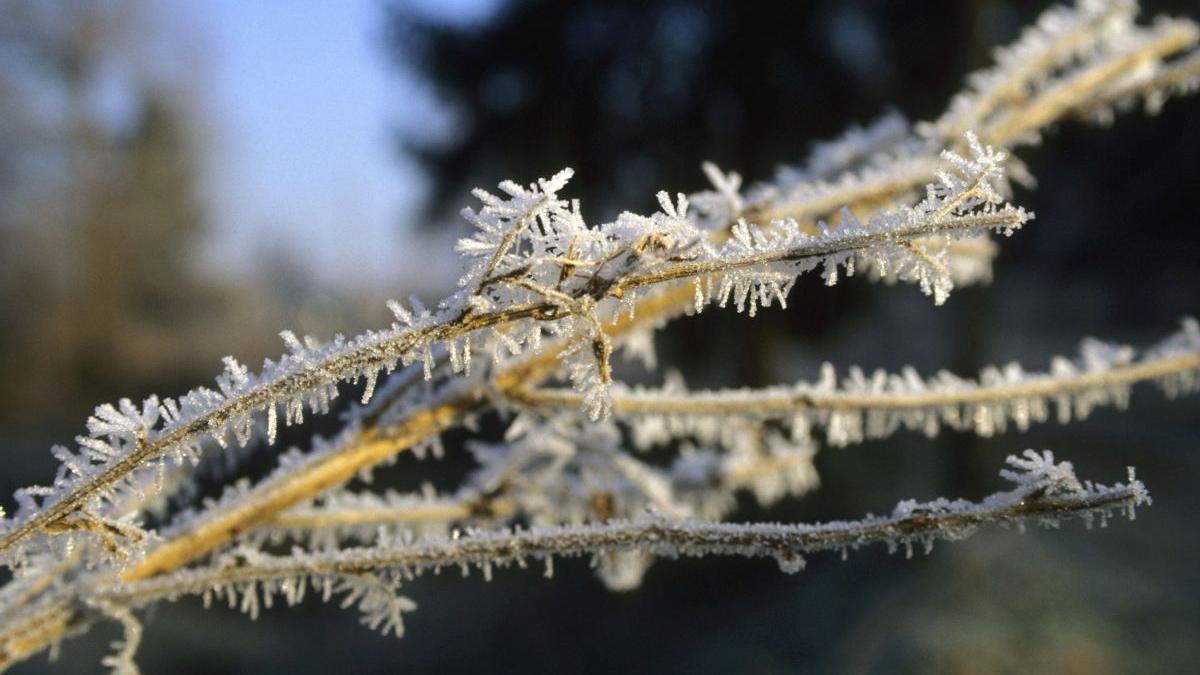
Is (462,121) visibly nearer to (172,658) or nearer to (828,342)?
(828,342)

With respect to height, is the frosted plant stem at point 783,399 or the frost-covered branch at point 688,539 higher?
the frosted plant stem at point 783,399

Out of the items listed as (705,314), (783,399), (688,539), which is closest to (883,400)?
(783,399)

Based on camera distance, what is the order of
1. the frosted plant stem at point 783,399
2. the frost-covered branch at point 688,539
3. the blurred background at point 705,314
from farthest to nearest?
the blurred background at point 705,314 → the frosted plant stem at point 783,399 → the frost-covered branch at point 688,539

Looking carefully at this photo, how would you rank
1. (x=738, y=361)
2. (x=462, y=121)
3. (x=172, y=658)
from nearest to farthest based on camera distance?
(x=172, y=658) → (x=738, y=361) → (x=462, y=121)

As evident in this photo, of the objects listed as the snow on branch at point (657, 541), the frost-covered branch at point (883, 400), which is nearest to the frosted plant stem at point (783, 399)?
the frost-covered branch at point (883, 400)

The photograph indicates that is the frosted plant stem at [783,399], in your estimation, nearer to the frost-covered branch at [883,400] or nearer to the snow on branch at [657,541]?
the frost-covered branch at [883,400]

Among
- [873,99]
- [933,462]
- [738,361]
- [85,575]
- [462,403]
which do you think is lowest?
[85,575]

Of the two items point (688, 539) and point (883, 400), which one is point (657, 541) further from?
point (883, 400)

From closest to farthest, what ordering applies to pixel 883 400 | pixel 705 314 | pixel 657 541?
pixel 657 541, pixel 883 400, pixel 705 314

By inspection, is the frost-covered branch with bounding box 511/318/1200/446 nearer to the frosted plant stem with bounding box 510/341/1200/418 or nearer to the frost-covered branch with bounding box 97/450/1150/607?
the frosted plant stem with bounding box 510/341/1200/418

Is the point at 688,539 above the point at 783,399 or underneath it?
underneath

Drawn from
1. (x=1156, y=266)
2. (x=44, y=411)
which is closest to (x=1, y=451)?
(x=44, y=411)
